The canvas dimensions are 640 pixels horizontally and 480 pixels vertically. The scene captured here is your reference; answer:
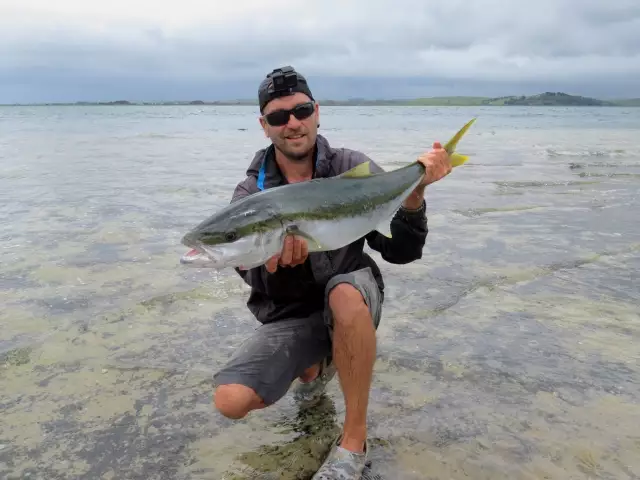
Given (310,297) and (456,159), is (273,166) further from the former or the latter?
(456,159)

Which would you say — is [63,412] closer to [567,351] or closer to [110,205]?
[567,351]

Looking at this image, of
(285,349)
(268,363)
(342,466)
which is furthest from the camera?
(285,349)

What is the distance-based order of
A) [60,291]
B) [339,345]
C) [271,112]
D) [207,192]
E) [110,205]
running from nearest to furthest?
1. [339,345]
2. [271,112]
3. [60,291]
4. [110,205]
5. [207,192]

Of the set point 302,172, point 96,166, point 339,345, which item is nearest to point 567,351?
point 339,345

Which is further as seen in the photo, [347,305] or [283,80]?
[283,80]

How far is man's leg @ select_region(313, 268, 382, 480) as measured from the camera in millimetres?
3725

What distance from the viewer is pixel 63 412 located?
4492 millimetres

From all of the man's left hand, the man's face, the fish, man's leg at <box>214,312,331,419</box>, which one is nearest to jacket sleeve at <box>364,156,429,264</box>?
the fish

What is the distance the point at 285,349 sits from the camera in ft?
13.0

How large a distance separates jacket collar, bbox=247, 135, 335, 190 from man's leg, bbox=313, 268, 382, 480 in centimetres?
107

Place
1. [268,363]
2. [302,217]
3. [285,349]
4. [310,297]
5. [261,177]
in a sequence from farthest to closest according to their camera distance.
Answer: [261,177]
[310,297]
[285,349]
[268,363]
[302,217]

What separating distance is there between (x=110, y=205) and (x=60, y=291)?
6.34 meters

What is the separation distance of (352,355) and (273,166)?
171 cm

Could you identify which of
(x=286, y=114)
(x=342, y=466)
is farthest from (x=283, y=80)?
(x=342, y=466)
